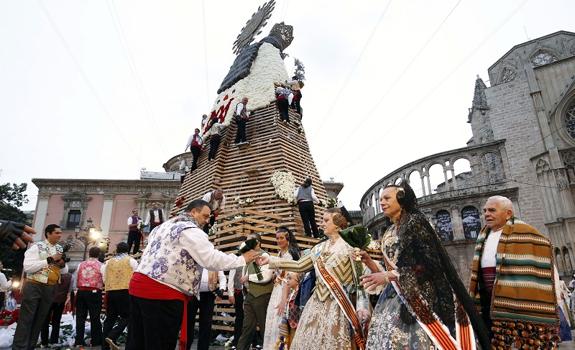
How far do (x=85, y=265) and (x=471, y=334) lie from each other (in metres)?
6.61

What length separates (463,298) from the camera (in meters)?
2.25

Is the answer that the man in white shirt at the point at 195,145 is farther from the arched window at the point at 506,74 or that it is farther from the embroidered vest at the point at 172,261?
the arched window at the point at 506,74

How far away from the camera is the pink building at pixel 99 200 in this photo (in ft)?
99.5

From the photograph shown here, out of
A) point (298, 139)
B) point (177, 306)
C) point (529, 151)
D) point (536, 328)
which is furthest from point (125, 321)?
point (529, 151)

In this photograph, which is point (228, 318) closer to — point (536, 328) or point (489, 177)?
point (536, 328)

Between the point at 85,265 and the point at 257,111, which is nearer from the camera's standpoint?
the point at 85,265

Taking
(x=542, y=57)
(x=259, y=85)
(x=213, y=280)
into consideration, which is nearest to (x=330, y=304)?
(x=213, y=280)

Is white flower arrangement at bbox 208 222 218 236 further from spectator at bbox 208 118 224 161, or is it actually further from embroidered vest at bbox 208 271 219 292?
spectator at bbox 208 118 224 161

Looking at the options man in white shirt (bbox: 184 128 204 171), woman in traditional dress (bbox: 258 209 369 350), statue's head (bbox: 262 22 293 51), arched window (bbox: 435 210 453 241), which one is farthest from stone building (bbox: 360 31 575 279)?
woman in traditional dress (bbox: 258 209 369 350)

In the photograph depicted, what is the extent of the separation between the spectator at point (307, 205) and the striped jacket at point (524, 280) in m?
5.28

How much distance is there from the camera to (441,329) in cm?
217

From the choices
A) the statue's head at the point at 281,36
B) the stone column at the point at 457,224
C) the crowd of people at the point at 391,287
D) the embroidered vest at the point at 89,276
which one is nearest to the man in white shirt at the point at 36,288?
the embroidered vest at the point at 89,276

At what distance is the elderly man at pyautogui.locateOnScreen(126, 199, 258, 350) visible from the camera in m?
2.76

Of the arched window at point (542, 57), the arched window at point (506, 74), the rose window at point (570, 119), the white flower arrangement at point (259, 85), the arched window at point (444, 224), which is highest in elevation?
the arched window at point (542, 57)
